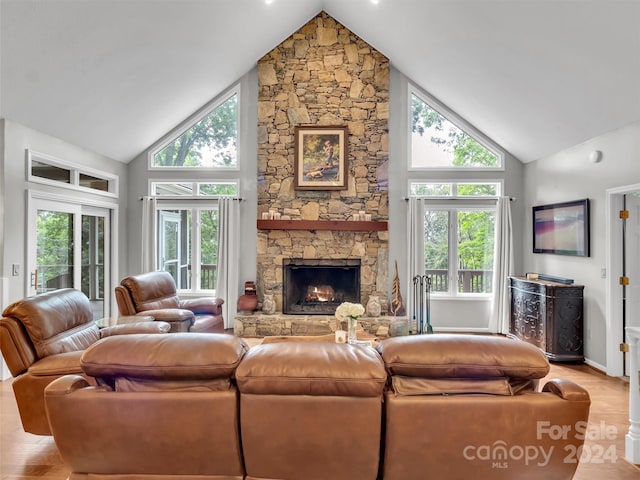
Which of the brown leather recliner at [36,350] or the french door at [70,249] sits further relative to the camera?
the french door at [70,249]

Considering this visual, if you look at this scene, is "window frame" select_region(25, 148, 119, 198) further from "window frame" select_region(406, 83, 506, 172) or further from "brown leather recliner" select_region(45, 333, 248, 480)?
"window frame" select_region(406, 83, 506, 172)

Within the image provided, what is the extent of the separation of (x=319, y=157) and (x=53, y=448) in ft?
16.0

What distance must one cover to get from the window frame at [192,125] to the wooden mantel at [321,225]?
3.79ft

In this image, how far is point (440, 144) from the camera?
20.6 ft

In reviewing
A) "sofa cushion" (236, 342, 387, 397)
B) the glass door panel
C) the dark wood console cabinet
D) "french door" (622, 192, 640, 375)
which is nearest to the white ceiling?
"french door" (622, 192, 640, 375)

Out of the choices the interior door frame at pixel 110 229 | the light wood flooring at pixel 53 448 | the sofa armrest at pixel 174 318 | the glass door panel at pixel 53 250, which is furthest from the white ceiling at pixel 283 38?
the light wood flooring at pixel 53 448

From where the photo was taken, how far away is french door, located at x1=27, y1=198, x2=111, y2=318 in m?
4.38

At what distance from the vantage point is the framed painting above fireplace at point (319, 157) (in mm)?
6129

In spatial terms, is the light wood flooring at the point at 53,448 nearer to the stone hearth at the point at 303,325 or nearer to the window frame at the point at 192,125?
the stone hearth at the point at 303,325

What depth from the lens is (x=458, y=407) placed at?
1.37 meters

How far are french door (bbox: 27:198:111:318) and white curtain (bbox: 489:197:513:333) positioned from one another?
6.13m

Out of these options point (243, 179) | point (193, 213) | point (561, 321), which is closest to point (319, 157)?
point (243, 179)

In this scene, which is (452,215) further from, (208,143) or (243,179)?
(208,143)

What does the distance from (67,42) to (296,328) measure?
173 inches
